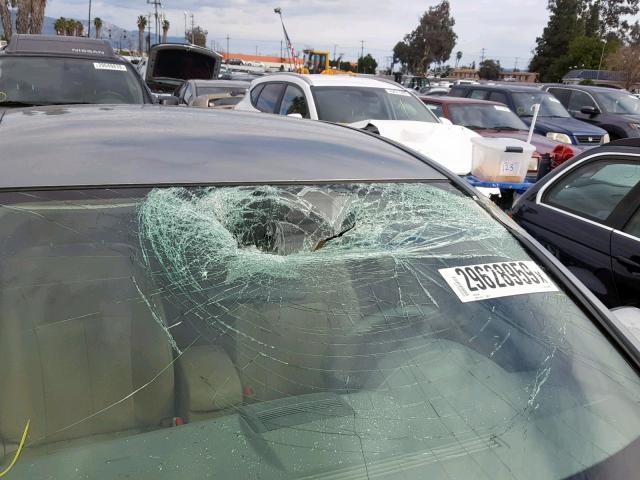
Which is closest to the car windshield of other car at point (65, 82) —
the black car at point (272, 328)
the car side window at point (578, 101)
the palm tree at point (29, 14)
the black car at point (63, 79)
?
the black car at point (63, 79)

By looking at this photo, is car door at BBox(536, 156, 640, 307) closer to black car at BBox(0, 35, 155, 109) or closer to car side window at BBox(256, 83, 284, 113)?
car side window at BBox(256, 83, 284, 113)

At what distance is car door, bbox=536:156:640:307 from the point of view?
3.08 m

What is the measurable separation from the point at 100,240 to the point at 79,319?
218 millimetres

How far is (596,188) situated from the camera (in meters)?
3.48

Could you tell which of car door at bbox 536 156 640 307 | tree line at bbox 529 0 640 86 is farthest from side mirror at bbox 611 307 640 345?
tree line at bbox 529 0 640 86

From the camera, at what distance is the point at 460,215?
1.83 m

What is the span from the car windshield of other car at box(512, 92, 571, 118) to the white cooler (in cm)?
556

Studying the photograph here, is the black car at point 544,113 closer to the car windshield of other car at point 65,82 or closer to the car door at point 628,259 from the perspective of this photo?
the car door at point 628,259

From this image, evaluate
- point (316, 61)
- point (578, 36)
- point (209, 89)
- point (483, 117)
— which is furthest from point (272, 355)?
point (578, 36)

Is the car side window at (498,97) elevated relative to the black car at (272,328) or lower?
elevated

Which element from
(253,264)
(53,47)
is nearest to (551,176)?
(253,264)

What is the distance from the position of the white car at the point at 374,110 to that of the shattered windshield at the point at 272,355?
4.13 metres

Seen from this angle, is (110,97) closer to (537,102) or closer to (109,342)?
(109,342)

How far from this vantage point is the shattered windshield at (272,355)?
1.19 metres
